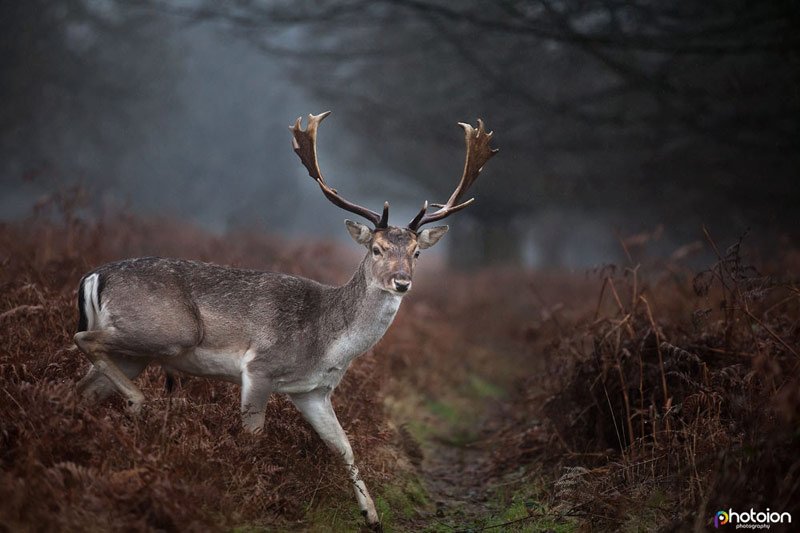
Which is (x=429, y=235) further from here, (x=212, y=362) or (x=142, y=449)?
(x=142, y=449)

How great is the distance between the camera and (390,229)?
556 centimetres

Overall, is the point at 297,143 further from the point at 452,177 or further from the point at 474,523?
the point at 452,177

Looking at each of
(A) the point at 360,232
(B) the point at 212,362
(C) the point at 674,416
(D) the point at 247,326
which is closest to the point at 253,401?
(B) the point at 212,362

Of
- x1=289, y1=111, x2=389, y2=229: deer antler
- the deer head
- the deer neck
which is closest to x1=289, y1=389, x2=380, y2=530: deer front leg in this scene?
the deer neck

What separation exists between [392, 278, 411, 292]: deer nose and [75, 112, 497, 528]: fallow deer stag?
0.03 feet

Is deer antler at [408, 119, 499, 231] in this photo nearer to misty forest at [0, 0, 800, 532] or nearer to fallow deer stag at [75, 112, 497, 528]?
misty forest at [0, 0, 800, 532]

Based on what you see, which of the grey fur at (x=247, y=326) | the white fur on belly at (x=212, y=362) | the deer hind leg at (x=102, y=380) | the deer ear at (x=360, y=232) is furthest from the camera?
the deer ear at (x=360, y=232)

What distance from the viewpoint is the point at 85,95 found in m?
22.5

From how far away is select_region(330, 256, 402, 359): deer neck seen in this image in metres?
5.34

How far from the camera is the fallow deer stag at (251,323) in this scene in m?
4.90

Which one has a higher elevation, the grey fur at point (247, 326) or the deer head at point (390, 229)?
the deer head at point (390, 229)

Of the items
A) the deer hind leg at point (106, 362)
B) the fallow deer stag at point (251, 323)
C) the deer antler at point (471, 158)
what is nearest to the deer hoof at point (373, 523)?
the fallow deer stag at point (251, 323)

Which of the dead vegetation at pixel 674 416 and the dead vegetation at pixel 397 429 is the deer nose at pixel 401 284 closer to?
the dead vegetation at pixel 397 429

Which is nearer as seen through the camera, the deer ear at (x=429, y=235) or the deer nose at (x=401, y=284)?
the deer nose at (x=401, y=284)
